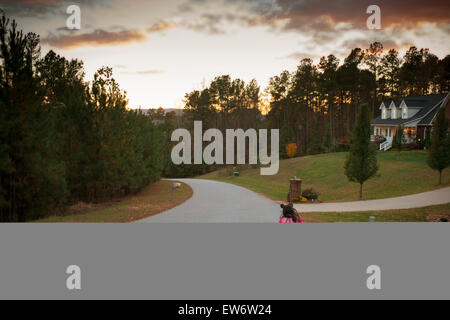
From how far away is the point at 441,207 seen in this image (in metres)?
13.1

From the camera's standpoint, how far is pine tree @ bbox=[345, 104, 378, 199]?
1758 centimetres

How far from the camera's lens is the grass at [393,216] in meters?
11.8

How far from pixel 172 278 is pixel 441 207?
13433 millimetres

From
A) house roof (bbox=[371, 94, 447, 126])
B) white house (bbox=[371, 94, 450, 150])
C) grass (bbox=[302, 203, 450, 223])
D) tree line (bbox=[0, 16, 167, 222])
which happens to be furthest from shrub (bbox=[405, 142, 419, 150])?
tree line (bbox=[0, 16, 167, 222])

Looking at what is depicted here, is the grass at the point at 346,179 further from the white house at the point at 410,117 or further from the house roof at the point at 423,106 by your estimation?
the house roof at the point at 423,106

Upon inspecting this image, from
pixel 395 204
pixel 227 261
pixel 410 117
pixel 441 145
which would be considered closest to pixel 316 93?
pixel 410 117

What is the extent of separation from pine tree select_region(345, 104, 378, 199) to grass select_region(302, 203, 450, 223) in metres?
4.37

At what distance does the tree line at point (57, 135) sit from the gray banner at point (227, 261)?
2.28 meters

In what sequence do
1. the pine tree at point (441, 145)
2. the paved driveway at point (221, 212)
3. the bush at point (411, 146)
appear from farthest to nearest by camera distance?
the bush at point (411, 146)
the pine tree at point (441, 145)
the paved driveway at point (221, 212)

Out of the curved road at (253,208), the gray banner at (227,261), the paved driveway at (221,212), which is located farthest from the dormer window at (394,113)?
the gray banner at (227,261)

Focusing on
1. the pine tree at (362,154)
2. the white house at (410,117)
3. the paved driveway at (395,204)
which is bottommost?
the paved driveway at (395,204)

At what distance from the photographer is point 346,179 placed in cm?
2544

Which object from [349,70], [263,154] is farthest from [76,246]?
[349,70]

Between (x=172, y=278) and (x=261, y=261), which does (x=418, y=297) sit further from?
(x=172, y=278)
